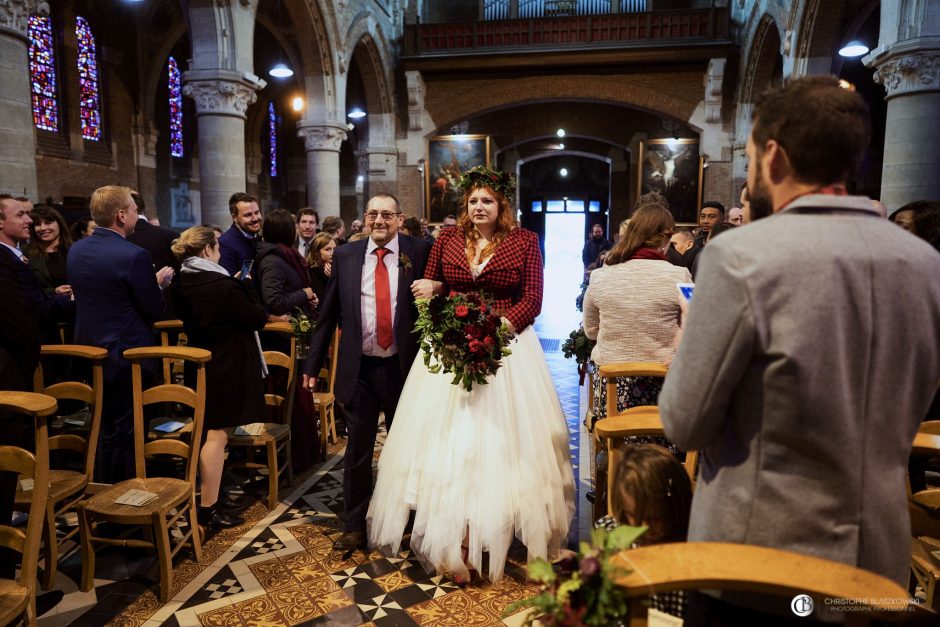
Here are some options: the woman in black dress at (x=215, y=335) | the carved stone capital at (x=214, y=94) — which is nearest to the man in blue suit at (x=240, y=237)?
the woman in black dress at (x=215, y=335)

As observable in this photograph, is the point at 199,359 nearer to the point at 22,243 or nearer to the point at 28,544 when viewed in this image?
the point at 28,544

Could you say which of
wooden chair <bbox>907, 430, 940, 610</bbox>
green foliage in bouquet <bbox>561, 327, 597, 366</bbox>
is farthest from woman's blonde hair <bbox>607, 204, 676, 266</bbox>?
green foliage in bouquet <bbox>561, 327, 597, 366</bbox>

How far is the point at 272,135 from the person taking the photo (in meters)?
20.4

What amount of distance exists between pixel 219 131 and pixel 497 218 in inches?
237

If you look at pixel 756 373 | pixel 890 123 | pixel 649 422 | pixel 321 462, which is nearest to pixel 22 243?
pixel 321 462

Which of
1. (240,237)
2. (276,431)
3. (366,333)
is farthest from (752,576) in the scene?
(240,237)

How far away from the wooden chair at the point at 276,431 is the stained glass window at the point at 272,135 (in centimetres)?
1744

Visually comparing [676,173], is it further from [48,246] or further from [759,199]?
[759,199]

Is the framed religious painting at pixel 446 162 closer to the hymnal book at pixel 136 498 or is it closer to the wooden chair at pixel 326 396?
the wooden chair at pixel 326 396

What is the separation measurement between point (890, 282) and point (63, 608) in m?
3.29

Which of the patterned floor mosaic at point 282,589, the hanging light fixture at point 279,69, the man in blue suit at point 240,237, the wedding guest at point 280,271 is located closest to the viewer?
the patterned floor mosaic at point 282,589

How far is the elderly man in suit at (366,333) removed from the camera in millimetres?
3201

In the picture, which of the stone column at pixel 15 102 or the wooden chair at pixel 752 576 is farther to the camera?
the stone column at pixel 15 102

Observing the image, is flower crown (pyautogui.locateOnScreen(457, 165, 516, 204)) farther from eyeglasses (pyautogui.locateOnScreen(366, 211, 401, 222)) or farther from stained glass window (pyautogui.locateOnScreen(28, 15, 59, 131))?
stained glass window (pyautogui.locateOnScreen(28, 15, 59, 131))
